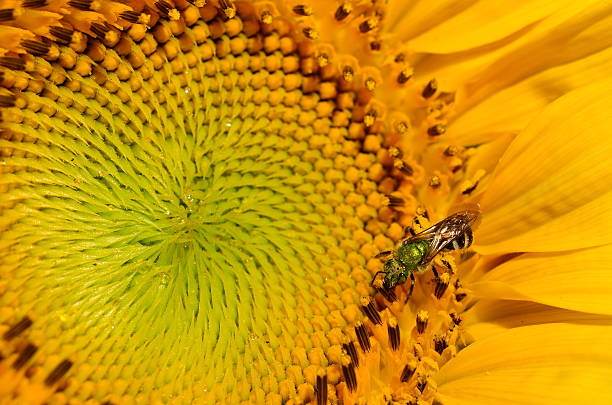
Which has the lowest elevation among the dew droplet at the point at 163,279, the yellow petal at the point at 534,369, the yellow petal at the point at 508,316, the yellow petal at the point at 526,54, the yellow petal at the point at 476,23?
the yellow petal at the point at 534,369

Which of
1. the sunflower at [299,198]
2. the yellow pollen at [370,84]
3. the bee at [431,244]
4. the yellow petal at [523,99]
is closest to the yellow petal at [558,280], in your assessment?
the sunflower at [299,198]

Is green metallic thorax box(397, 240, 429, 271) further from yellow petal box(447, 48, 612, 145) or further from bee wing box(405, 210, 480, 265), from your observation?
yellow petal box(447, 48, 612, 145)

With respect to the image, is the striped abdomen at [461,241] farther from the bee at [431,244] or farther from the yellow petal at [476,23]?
the yellow petal at [476,23]

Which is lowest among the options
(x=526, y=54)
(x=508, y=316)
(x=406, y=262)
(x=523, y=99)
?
(x=508, y=316)

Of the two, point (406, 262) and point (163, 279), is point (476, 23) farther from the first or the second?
point (163, 279)

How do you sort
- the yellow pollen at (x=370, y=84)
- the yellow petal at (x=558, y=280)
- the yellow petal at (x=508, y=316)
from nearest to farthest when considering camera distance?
the yellow petal at (x=558, y=280)
the yellow petal at (x=508, y=316)
the yellow pollen at (x=370, y=84)

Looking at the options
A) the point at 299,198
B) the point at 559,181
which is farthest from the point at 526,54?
the point at 299,198

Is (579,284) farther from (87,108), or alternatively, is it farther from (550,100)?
(87,108)
